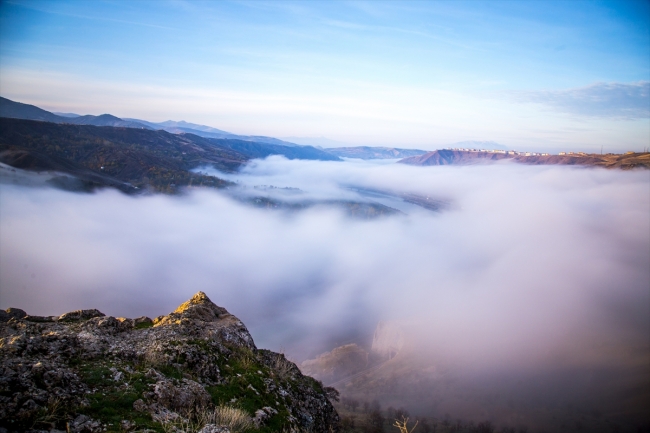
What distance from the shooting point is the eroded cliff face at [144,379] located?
22.9 feet

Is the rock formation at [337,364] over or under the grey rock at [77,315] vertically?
under

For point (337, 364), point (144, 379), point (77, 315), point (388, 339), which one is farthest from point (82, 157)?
point (144, 379)

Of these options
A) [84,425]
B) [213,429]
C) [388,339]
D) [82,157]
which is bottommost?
[388,339]

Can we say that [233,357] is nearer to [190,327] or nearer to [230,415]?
[190,327]

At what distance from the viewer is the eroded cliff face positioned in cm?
698

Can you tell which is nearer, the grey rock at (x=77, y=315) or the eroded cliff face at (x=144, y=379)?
the eroded cliff face at (x=144, y=379)

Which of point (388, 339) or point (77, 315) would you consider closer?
point (77, 315)

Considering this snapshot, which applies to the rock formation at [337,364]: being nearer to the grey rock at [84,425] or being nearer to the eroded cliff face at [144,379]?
the eroded cliff face at [144,379]

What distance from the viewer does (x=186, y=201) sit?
589 feet

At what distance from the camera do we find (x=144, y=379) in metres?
8.98

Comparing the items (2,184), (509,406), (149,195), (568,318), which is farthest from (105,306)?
(568,318)

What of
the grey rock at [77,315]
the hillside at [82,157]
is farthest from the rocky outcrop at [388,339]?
the hillside at [82,157]

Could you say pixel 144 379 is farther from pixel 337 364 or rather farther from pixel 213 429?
pixel 337 364

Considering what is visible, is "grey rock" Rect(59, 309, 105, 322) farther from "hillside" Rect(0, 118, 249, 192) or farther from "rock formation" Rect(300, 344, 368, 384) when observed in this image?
"hillside" Rect(0, 118, 249, 192)
